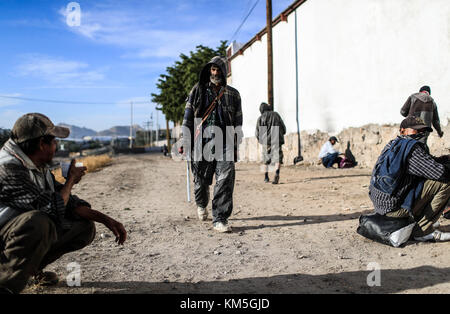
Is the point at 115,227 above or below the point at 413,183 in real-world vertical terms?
below

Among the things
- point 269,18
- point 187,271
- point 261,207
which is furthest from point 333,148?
point 187,271

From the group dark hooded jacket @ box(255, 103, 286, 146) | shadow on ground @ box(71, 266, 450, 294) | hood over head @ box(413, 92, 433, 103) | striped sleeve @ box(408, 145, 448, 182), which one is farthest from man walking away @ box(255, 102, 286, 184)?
shadow on ground @ box(71, 266, 450, 294)

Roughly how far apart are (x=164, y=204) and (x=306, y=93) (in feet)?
31.4

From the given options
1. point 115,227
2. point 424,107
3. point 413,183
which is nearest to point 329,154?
point 424,107

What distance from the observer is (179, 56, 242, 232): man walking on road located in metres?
4.63

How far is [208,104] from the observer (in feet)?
15.5

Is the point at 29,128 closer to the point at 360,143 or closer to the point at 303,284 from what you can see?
the point at 303,284

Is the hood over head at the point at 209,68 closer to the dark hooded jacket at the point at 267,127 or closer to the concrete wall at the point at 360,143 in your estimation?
the dark hooded jacket at the point at 267,127

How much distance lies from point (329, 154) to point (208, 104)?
27.5 ft

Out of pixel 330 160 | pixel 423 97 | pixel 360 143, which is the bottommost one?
pixel 330 160

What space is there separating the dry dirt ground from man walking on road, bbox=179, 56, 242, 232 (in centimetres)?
74

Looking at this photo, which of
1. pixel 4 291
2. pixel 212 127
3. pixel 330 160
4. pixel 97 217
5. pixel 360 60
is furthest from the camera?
pixel 330 160

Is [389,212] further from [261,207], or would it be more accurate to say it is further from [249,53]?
[249,53]
